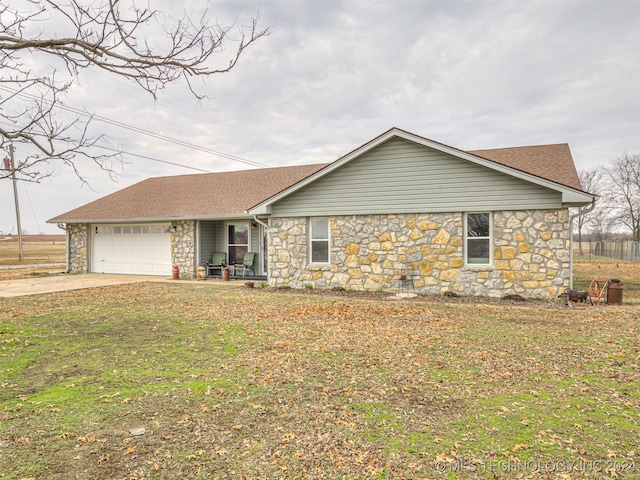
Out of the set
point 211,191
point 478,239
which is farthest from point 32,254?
point 478,239

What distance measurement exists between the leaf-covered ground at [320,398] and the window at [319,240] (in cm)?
536

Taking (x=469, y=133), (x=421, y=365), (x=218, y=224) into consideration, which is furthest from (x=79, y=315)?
(x=469, y=133)

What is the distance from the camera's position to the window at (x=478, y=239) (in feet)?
38.8

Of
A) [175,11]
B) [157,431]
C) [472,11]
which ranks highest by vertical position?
[472,11]

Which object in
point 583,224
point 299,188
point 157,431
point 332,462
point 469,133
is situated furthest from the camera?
point 583,224

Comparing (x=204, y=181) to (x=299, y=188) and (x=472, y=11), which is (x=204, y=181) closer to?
(x=299, y=188)

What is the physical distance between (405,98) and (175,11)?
51.5 ft

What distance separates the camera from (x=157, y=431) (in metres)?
3.65

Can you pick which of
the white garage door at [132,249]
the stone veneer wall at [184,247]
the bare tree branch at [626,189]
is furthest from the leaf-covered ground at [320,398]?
the bare tree branch at [626,189]

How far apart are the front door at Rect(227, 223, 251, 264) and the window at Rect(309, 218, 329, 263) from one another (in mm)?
4829

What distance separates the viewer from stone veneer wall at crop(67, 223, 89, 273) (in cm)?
2045

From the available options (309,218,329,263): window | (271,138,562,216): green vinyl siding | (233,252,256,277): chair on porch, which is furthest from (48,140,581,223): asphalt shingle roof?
(309,218,329,263): window

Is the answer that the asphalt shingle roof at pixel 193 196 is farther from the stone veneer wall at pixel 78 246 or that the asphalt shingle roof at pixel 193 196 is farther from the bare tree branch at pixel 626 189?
the bare tree branch at pixel 626 189

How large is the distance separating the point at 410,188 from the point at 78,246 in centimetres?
1748
